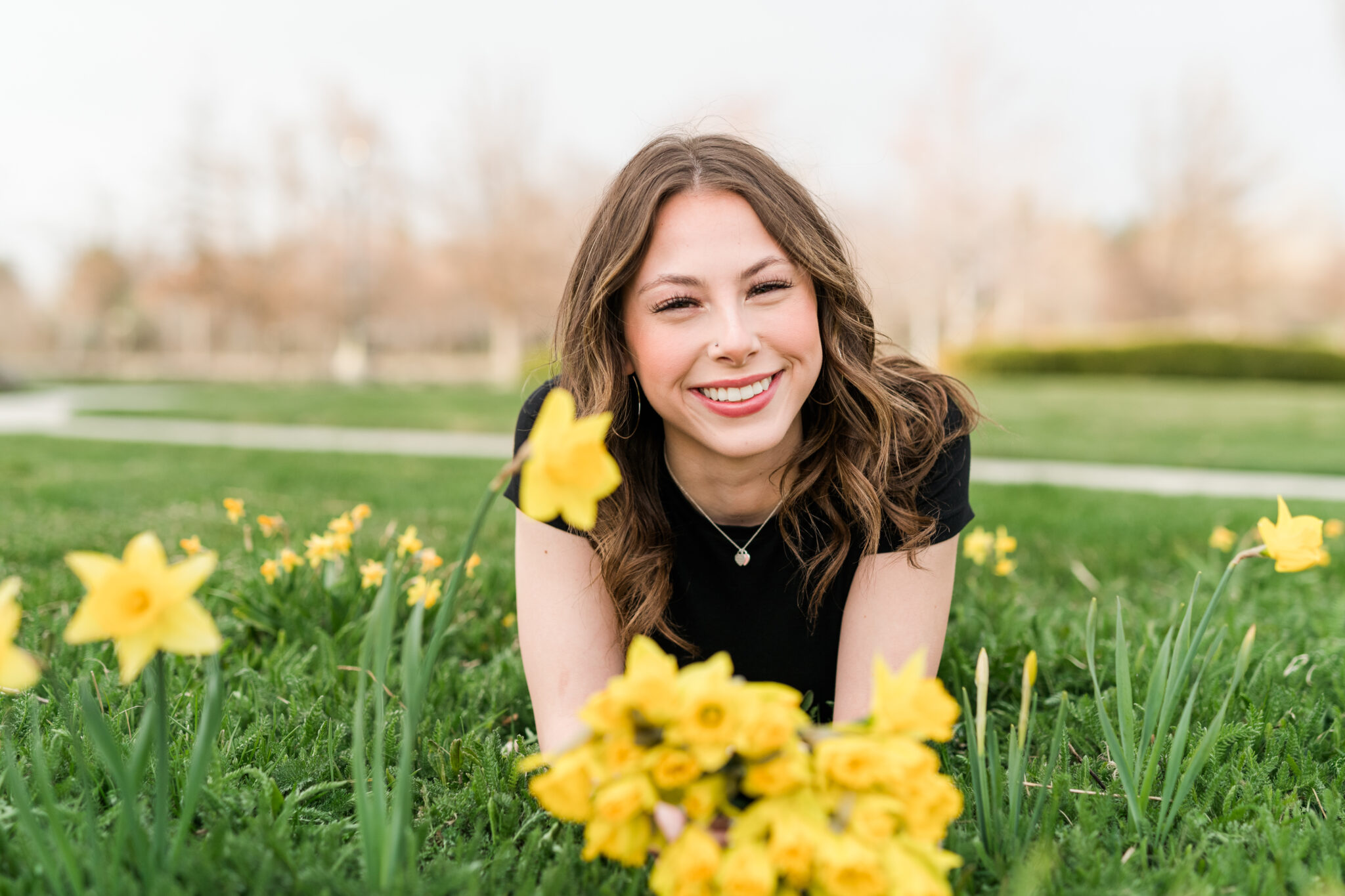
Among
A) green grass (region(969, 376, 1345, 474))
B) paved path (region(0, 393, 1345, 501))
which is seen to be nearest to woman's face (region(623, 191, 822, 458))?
green grass (region(969, 376, 1345, 474))

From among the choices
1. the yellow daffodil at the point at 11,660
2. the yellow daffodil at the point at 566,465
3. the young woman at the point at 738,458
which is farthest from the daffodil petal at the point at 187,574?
the young woman at the point at 738,458

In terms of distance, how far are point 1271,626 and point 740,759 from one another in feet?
7.15

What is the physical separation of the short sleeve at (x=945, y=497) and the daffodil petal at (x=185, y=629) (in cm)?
124

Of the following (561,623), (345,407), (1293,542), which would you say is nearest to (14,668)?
(561,623)

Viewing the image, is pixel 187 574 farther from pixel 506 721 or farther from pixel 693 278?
pixel 506 721

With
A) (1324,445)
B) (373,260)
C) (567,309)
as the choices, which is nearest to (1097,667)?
(567,309)

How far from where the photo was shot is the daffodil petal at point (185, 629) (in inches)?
33.9

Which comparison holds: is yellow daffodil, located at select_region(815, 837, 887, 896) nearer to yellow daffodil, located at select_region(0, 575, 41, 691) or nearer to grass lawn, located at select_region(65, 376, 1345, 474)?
yellow daffodil, located at select_region(0, 575, 41, 691)

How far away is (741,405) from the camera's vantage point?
1657 millimetres

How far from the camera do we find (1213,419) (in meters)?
10.1

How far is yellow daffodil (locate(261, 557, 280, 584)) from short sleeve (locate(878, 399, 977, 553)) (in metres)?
1.45

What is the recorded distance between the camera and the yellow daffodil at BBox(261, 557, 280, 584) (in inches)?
90.0

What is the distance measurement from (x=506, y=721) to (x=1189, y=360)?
69.4 feet

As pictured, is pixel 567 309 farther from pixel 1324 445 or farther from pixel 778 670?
pixel 1324 445
